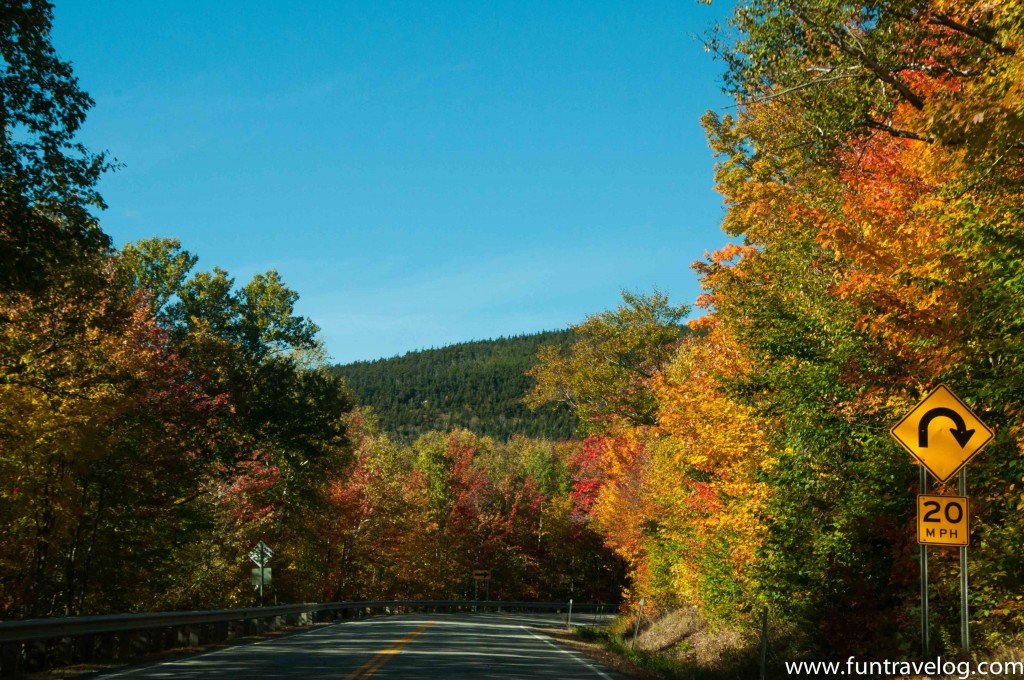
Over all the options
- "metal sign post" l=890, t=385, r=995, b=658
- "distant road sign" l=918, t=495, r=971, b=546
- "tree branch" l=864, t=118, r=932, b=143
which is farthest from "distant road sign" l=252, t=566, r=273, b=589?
"distant road sign" l=918, t=495, r=971, b=546

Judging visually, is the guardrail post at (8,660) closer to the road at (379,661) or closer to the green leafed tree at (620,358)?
the road at (379,661)

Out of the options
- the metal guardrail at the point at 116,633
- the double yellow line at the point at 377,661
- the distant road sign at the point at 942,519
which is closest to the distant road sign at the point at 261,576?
the metal guardrail at the point at 116,633

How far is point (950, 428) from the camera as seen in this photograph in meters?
9.53

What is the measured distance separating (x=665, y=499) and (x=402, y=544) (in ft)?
146

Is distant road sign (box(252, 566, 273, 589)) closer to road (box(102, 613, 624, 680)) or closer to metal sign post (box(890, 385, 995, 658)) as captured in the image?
road (box(102, 613, 624, 680))

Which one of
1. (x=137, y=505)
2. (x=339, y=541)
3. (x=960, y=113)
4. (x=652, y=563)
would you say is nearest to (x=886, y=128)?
(x=960, y=113)

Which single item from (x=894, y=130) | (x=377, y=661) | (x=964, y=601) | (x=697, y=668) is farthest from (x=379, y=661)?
(x=894, y=130)

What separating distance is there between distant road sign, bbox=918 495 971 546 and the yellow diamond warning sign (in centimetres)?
30

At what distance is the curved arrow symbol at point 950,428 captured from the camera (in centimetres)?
945

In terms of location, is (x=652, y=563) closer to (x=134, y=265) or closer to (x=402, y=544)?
(x=134, y=265)

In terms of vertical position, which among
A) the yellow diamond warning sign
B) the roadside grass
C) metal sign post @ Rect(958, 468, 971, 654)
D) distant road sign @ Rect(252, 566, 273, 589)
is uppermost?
the yellow diamond warning sign

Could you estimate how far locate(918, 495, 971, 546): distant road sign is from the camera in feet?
30.8

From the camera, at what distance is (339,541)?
189 feet

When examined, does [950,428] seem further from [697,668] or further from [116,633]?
[116,633]
